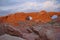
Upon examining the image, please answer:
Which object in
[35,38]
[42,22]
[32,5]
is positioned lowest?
[35,38]

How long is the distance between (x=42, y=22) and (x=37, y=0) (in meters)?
0.69

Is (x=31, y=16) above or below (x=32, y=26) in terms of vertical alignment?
above

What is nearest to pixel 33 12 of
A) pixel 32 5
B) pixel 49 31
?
pixel 32 5

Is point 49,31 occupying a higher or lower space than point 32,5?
lower

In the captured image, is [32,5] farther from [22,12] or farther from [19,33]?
[19,33]

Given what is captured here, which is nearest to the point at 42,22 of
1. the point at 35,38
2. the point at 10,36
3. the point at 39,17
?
the point at 39,17

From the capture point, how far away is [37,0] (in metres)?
5.65

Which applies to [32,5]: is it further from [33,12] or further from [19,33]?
[19,33]

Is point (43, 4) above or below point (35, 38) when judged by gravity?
above

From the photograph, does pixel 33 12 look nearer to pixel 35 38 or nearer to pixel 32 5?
Result: pixel 32 5

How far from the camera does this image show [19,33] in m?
5.43

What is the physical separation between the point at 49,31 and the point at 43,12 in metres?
0.61

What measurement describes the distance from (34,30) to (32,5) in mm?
760

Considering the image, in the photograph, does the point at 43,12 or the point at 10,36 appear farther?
the point at 43,12
